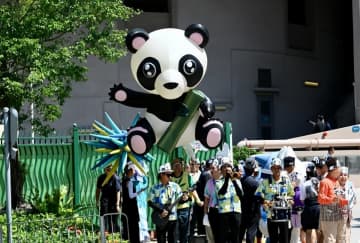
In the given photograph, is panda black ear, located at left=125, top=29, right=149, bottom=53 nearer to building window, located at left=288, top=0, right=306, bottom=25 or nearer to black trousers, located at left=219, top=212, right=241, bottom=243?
black trousers, located at left=219, top=212, right=241, bottom=243

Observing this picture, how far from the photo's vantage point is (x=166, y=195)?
12.6 meters

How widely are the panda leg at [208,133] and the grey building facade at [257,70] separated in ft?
59.2

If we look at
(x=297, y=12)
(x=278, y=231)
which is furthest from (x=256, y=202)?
(x=297, y=12)

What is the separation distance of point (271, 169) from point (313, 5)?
88.1 ft

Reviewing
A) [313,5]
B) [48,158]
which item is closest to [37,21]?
[48,158]

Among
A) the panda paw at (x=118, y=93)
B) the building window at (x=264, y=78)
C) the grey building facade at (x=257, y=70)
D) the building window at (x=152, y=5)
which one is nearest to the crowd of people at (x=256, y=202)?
the panda paw at (x=118, y=93)

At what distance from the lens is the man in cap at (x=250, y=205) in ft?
43.3

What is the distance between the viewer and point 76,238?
1045 cm

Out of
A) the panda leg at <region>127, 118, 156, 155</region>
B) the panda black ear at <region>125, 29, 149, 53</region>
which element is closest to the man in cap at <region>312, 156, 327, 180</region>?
the panda leg at <region>127, 118, 156, 155</region>

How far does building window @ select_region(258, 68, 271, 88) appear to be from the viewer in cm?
3397

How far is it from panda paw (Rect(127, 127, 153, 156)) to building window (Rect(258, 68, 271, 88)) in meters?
21.9

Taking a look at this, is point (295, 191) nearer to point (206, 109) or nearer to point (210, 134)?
point (210, 134)

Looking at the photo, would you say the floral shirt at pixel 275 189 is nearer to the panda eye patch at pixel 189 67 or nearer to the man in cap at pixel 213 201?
the man in cap at pixel 213 201

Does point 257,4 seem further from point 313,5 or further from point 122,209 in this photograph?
point 122,209
